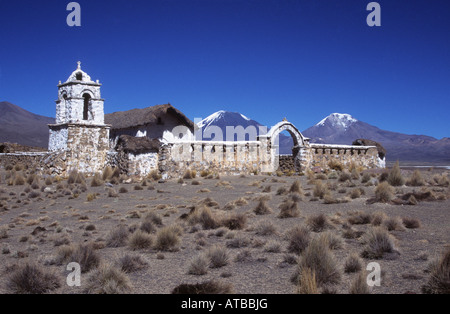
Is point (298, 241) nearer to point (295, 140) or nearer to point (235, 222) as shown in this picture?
point (235, 222)

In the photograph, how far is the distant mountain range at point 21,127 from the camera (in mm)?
100863

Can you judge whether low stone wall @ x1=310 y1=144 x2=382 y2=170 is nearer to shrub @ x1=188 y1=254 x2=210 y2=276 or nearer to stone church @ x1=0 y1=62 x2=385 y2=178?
stone church @ x1=0 y1=62 x2=385 y2=178

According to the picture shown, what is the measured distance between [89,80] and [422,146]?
138360 mm

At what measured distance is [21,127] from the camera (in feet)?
429

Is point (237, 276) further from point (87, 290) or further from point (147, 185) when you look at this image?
point (147, 185)

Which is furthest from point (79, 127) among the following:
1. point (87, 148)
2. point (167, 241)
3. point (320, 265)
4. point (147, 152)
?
point (320, 265)

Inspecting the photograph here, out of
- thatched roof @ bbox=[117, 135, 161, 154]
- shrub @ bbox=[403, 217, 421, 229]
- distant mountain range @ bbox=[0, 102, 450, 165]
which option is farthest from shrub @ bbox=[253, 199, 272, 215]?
distant mountain range @ bbox=[0, 102, 450, 165]

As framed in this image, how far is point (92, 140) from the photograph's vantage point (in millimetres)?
24859

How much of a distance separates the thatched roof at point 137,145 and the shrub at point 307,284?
55.2 ft

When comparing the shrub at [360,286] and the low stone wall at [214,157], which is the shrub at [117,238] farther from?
the low stone wall at [214,157]

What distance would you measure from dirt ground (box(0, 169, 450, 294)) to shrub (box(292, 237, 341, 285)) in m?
0.13

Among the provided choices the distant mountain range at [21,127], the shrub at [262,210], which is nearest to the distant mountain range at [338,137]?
the distant mountain range at [21,127]

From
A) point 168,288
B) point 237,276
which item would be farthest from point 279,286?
point 168,288
